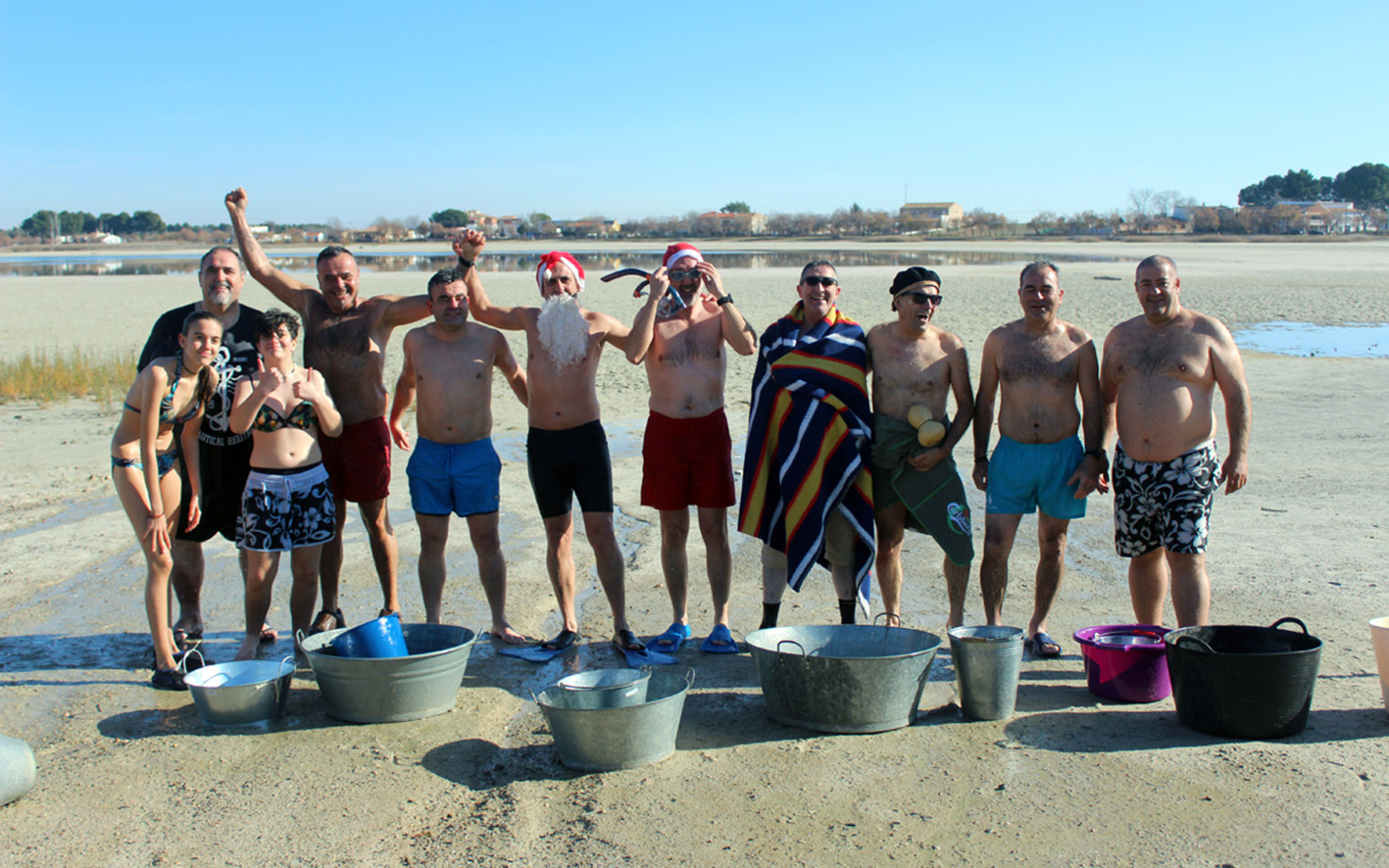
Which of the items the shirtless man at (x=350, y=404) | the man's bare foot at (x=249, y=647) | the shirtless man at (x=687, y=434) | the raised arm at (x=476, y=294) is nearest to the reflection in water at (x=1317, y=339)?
the shirtless man at (x=687, y=434)

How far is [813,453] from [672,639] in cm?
126

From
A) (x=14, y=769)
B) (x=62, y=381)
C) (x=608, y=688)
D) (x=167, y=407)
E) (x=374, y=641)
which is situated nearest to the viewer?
(x=14, y=769)

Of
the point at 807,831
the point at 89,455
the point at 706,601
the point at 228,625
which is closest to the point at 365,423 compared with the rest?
the point at 228,625

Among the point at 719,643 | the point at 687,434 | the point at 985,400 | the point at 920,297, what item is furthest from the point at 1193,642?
the point at 687,434

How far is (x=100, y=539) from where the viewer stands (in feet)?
25.3

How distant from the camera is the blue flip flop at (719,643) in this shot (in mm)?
5672

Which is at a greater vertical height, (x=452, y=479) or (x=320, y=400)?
(x=320, y=400)

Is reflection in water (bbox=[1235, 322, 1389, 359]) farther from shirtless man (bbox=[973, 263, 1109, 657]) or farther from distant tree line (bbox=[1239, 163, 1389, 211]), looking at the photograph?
distant tree line (bbox=[1239, 163, 1389, 211])

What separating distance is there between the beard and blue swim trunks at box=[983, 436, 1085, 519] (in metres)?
2.27

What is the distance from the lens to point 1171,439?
5258mm

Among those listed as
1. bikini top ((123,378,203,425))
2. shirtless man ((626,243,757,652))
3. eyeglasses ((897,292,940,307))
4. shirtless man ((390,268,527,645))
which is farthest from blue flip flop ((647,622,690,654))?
bikini top ((123,378,203,425))

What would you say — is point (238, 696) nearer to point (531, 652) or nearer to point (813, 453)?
point (531, 652)

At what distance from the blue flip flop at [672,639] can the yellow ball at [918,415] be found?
5.40ft

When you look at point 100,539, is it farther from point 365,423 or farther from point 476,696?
point 476,696
